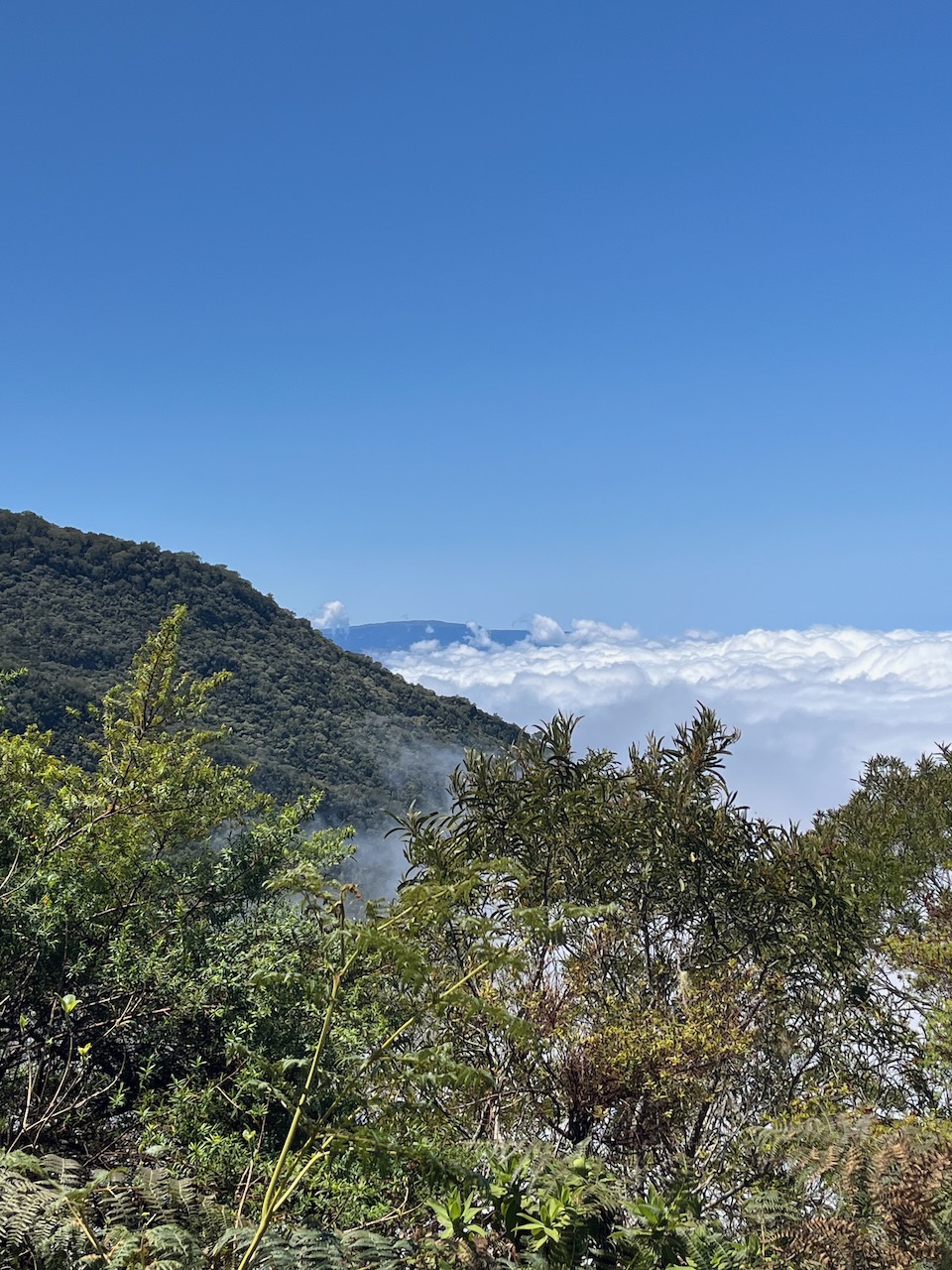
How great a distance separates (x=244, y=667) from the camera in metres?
64.9

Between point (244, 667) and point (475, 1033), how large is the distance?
5945 centimetres

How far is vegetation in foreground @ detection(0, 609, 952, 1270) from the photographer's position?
10.8ft

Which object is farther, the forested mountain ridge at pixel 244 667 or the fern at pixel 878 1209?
the forested mountain ridge at pixel 244 667

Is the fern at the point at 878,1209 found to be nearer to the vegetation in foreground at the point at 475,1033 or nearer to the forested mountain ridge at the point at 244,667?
the vegetation in foreground at the point at 475,1033

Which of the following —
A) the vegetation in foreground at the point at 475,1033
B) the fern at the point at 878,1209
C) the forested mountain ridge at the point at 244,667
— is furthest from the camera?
the forested mountain ridge at the point at 244,667

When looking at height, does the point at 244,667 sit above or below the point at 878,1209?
above

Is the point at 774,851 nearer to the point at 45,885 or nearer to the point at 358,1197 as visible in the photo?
the point at 358,1197

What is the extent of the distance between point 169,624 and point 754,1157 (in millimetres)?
11099

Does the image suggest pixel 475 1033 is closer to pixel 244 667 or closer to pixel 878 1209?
pixel 878 1209

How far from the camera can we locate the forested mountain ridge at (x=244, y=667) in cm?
5394

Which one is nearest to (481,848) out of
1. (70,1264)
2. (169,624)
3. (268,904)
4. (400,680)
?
(268,904)

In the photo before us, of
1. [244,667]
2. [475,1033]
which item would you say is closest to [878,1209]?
[475,1033]

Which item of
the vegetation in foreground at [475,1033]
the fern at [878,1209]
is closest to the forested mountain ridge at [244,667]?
the vegetation in foreground at [475,1033]

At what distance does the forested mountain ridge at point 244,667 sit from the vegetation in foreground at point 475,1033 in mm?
38856
